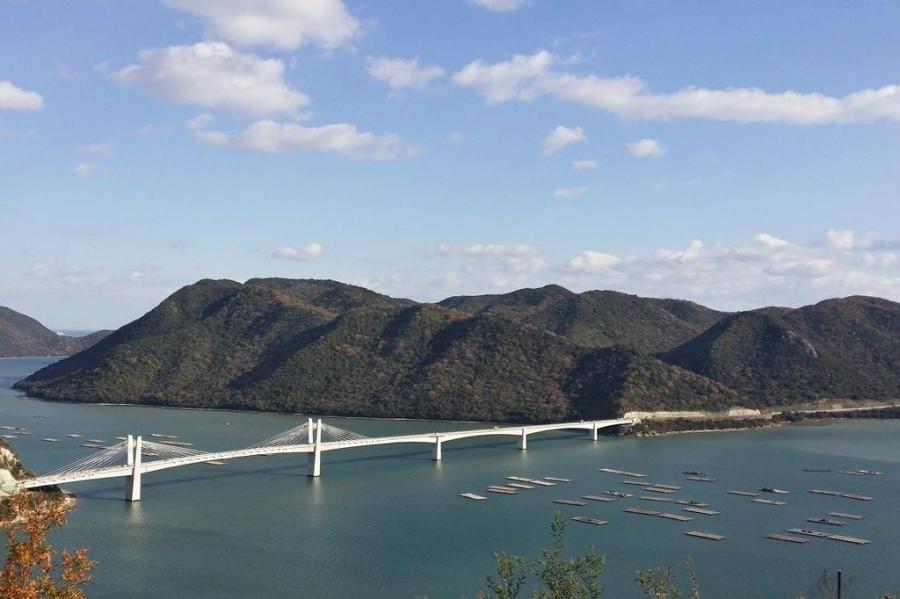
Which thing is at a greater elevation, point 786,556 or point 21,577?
point 21,577

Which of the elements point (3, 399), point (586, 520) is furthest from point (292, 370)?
point (586, 520)

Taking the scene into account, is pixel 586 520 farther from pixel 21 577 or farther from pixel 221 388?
pixel 221 388

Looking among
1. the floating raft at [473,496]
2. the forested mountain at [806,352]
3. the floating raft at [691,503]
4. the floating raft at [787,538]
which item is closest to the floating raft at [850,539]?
the floating raft at [787,538]

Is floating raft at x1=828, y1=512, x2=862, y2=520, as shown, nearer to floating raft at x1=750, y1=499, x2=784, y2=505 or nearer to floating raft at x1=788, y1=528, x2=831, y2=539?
floating raft at x1=750, y1=499, x2=784, y2=505

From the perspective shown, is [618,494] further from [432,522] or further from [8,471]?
[8,471]

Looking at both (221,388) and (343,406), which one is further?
(221,388)

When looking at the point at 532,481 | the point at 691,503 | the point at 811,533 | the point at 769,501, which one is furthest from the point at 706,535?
the point at 532,481

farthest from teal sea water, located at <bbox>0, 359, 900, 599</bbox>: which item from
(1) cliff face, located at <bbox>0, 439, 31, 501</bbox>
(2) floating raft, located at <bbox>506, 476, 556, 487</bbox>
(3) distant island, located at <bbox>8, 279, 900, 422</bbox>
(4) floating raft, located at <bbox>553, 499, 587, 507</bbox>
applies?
(3) distant island, located at <bbox>8, 279, 900, 422</bbox>
